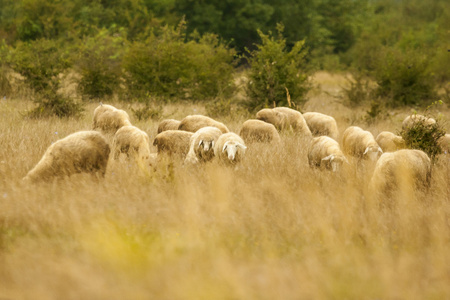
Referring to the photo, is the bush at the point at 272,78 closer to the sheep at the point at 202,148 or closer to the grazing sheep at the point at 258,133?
the grazing sheep at the point at 258,133

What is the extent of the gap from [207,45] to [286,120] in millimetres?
8754

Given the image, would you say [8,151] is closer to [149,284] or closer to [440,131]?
[149,284]

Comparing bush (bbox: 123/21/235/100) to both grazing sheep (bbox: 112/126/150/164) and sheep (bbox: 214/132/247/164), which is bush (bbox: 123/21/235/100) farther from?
sheep (bbox: 214/132/247/164)

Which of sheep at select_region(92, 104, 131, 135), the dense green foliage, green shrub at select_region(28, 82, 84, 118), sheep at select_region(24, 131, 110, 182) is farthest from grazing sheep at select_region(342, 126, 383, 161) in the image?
green shrub at select_region(28, 82, 84, 118)

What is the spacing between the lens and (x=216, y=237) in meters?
3.50

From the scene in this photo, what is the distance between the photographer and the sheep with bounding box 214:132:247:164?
5.61 m

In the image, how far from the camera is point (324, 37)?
3441cm

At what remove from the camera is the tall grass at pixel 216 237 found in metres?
2.82

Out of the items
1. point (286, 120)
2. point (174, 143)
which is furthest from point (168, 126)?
point (286, 120)

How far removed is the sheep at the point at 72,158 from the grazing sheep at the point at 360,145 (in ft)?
11.0

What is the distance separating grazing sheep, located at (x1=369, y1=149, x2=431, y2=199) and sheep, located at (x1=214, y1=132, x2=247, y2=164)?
5.55ft

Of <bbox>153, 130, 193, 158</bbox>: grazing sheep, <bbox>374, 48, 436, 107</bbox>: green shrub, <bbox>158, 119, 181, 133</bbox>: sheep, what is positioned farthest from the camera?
<bbox>374, 48, 436, 107</bbox>: green shrub

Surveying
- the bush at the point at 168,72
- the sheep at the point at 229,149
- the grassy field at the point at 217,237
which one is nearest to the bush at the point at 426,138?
the grassy field at the point at 217,237

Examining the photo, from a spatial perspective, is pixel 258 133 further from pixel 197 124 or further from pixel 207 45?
pixel 207 45
